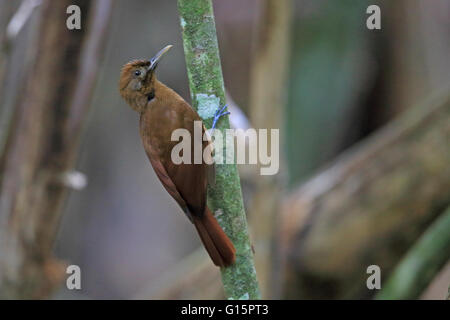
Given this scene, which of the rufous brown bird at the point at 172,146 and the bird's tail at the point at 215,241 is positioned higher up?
the rufous brown bird at the point at 172,146

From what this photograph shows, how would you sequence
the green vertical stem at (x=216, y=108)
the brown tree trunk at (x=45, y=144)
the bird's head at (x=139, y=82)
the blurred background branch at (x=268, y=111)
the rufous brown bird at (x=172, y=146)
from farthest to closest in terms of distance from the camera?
the blurred background branch at (x=268, y=111) → the brown tree trunk at (x=45, y=144) → the bird's head at (x=139, y=82) → the rufous brown bird at (x=172, y=146) → the green vertical stem at (x=216, y=108)

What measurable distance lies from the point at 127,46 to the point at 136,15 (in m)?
0.39

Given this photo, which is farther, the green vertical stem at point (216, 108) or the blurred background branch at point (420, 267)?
the blurred background branch at point (420, 267)

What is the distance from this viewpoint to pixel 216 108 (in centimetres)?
216

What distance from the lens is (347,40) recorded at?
20.8 ft

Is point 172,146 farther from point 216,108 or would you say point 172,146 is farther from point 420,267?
point 420,267

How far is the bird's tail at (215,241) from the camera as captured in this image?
2186mm

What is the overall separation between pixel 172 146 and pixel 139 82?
0.33 meters

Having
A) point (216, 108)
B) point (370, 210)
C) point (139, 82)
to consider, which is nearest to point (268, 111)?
point (370, 210)

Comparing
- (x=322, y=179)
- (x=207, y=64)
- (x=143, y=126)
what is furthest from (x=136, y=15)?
(x=207, y=64)

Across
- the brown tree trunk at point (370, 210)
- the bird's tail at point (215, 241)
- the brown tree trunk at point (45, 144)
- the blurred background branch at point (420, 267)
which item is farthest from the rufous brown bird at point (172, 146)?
the brown tree trunk at point (370, 210)

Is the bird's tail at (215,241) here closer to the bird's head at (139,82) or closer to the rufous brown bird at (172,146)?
the rufous brown bird at (172,146)

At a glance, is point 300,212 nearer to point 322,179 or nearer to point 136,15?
point 322,179

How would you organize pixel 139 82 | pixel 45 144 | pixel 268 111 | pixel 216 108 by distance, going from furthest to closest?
pixel 268 111, pixel 45 144, pixel 139 82, pixel 216 108
